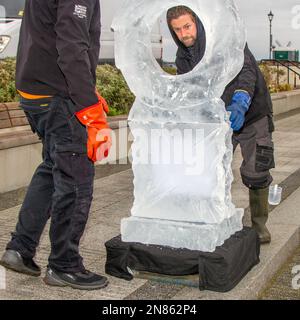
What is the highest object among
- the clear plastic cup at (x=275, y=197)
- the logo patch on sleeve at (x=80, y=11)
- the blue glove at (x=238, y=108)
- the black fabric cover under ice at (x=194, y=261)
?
the logo patch on sleeve at (x=80, y=11)

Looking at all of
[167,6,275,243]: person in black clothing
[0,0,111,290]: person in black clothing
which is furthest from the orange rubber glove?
[167,6,275,243]: person in black clothing

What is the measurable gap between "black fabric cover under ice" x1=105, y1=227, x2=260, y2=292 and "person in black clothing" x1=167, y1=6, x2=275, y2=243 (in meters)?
0.67

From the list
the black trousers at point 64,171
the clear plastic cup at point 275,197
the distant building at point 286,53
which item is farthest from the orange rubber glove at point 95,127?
the distant building at point 286,53

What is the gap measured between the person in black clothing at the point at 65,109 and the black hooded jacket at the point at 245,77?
73 centimetres

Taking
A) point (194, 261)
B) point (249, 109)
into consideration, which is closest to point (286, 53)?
point (249, 109)

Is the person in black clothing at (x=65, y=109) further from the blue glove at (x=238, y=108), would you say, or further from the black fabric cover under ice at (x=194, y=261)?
the blue glove at (x=238, y=108)

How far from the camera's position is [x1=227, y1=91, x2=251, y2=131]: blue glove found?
4.21 meters

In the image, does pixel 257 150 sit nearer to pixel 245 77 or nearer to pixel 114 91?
pixel 245 77

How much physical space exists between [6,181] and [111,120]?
276cm

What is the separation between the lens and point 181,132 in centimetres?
397

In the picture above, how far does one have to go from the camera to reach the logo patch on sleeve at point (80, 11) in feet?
11.6

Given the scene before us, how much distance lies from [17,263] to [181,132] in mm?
1327

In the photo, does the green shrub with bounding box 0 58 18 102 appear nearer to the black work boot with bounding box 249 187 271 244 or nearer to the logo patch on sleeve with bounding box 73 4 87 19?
the black work boot with bounding box 249 187 271 244

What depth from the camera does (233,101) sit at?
14.2ft
